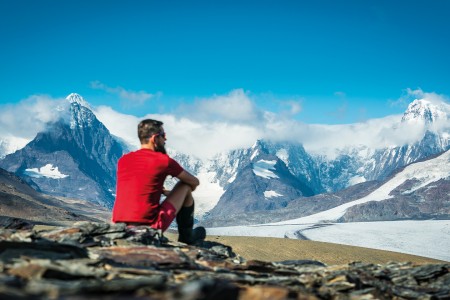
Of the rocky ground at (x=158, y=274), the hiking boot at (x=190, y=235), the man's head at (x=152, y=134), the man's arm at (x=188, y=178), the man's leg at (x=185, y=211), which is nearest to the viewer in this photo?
the rocky ground at (x=158, y=274)

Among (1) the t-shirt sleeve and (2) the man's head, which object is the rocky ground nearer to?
(1) the t-shirt sleeve

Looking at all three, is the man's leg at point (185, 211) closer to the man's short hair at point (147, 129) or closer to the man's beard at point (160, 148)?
the man's beard at point (160, 148)

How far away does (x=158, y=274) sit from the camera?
753cm

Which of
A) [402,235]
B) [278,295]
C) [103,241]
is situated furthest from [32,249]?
[402,235]

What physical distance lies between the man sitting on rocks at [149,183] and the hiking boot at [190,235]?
3.16ft

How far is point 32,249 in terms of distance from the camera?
805cm

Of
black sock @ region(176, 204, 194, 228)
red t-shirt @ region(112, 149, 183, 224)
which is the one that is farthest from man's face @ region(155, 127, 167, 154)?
black sock @ region(176, 204, 194, 228)

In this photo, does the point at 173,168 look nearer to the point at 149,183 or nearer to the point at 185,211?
the point at 149,183

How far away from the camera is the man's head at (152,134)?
10.3 m

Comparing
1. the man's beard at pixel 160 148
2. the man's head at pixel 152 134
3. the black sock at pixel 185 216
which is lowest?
the black sock at pixel 185 216

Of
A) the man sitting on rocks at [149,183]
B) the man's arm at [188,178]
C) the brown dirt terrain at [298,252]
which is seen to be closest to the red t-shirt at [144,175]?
the man sitting on rocks at [149,183]

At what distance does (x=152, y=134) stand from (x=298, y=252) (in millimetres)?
22676

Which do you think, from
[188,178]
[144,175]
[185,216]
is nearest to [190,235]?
[185,216]

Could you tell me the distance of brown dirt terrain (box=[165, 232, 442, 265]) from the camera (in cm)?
2917
